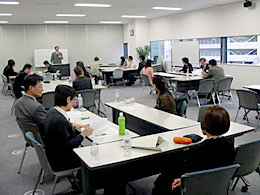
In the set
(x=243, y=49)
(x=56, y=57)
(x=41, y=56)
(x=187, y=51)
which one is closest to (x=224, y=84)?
(x=243, y=49)

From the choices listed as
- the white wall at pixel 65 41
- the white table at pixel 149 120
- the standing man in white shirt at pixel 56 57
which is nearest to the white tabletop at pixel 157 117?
the white table at pixel 149 120

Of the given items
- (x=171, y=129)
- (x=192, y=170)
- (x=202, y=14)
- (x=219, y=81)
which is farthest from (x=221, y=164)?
(x=202, y=14)

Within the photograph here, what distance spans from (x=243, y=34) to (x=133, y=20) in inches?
247

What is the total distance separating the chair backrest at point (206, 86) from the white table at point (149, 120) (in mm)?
2965

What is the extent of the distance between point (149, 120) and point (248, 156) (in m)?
1.30

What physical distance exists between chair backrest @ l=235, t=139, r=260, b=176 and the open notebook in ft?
2.09

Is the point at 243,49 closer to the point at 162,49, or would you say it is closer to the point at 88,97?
the point at 162,49

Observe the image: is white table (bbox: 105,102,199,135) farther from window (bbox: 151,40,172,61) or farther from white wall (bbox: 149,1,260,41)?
window (bbox: 151,40,172,61)

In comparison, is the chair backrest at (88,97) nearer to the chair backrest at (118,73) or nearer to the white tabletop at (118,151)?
the white tabletop at (118,151)

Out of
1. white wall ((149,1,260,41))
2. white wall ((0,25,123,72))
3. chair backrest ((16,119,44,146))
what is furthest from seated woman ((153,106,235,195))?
white wall ((0,25,123,72))

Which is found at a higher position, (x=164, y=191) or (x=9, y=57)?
(x=9, y=57)

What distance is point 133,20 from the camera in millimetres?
14117

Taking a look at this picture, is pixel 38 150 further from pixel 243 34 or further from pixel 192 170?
pixel 243 34

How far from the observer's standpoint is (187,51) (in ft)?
37.5
